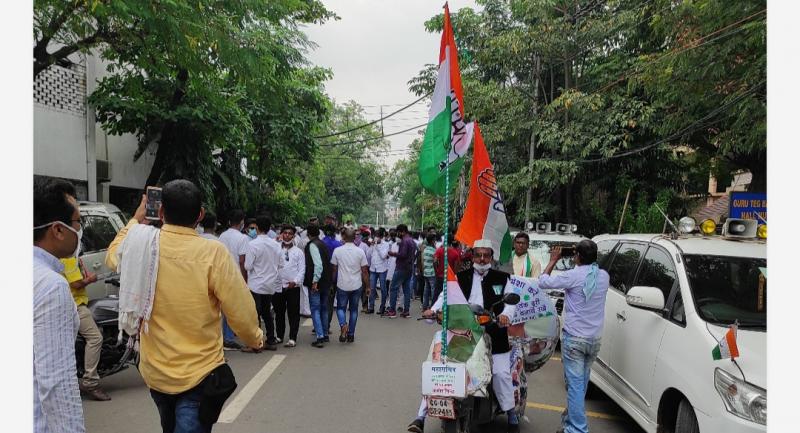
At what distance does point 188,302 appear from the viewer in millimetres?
2738

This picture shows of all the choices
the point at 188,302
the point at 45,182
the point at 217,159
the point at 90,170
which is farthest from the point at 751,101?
the point at 217,159

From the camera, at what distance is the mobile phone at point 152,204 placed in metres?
3.11

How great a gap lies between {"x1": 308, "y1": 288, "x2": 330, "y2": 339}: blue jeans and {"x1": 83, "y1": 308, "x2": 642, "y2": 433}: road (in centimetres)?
36

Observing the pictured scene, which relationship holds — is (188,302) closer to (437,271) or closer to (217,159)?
(437,271)

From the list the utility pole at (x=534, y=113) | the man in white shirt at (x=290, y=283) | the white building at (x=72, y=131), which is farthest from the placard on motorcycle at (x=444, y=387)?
the utility pole at (x=534, y=113)

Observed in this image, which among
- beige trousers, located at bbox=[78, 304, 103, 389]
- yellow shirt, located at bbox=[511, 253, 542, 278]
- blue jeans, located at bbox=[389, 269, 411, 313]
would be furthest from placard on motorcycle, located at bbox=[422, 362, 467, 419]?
blue jeans, located at bbox=[389, 269, 411, 313]

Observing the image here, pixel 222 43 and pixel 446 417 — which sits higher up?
pixel 222 43

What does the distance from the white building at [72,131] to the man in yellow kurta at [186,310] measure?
9.36 metres

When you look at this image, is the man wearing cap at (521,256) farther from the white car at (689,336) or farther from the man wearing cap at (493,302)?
the man wearing cap at (493,302)

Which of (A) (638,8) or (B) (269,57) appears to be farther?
(A) (638,8)

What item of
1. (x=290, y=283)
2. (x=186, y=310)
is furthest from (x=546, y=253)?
(x=186, y=310)

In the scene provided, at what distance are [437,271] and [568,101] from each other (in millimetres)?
5885

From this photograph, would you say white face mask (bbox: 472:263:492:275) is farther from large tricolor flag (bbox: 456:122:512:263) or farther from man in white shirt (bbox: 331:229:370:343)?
man in white shirt (bbox: 331:229:370:343)

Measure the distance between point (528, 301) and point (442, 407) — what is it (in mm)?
1267
